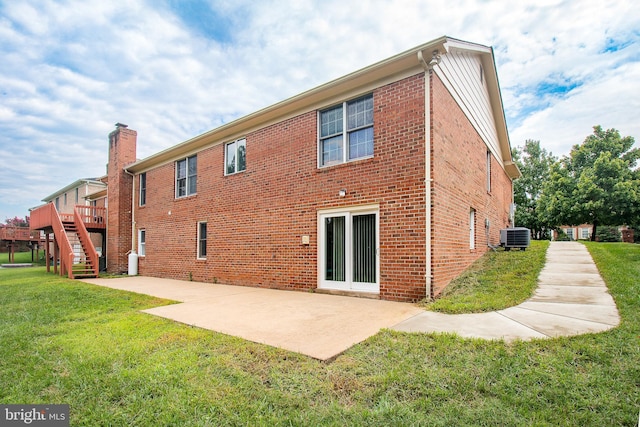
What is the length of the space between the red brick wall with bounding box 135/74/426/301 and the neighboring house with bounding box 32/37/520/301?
3 cm

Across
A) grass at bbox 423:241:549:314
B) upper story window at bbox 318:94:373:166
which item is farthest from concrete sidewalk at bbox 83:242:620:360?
upper story window at bbox 318:94:373:166

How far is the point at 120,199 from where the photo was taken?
16.3m

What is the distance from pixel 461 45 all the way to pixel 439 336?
725 centimetres

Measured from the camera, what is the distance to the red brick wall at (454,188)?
6969mm

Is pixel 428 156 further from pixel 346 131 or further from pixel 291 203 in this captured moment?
pixel 291 203

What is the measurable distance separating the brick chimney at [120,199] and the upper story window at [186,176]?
14.8 ft

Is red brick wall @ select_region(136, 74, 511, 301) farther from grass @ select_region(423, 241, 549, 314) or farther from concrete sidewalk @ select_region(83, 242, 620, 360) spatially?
concrete sidewalk @ select_region(83, 242, 620, 360)

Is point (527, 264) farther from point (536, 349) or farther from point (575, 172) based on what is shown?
point (575, 172)

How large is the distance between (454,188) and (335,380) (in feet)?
20.9

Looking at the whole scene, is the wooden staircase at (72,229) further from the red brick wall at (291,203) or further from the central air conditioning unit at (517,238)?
the central air conditioning unit at (517,238)

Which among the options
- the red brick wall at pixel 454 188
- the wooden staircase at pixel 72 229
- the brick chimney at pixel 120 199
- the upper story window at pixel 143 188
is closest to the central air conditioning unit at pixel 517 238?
the red brick wall at pixel 454 188

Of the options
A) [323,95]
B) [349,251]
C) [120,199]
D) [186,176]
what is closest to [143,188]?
[120,199]

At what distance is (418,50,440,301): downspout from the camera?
6582mm

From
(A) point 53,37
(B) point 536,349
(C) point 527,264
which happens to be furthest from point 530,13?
(A) point 53,37
